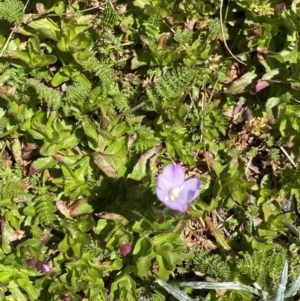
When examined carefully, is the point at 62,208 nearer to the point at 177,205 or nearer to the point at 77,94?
the point at 77,94

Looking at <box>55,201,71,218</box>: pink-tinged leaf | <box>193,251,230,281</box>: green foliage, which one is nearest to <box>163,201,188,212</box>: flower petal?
<box>193,251,230,281</box>: green foliage

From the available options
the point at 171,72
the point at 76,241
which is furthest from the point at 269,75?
the point at 76,241

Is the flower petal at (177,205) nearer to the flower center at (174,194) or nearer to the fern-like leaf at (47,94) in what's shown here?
the flower center at (174,194)

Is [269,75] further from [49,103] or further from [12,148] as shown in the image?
[12,148]

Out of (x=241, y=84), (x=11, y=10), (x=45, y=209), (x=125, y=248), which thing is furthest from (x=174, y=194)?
(x=11, y=10)

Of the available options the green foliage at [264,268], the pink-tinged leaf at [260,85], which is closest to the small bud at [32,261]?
the green foliage at [264,268]

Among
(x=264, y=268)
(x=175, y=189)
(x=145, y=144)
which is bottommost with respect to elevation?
(x=264, y=268)

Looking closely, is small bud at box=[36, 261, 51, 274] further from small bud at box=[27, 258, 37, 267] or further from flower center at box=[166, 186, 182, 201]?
flower center at box=[166, 186, 182, 201]
